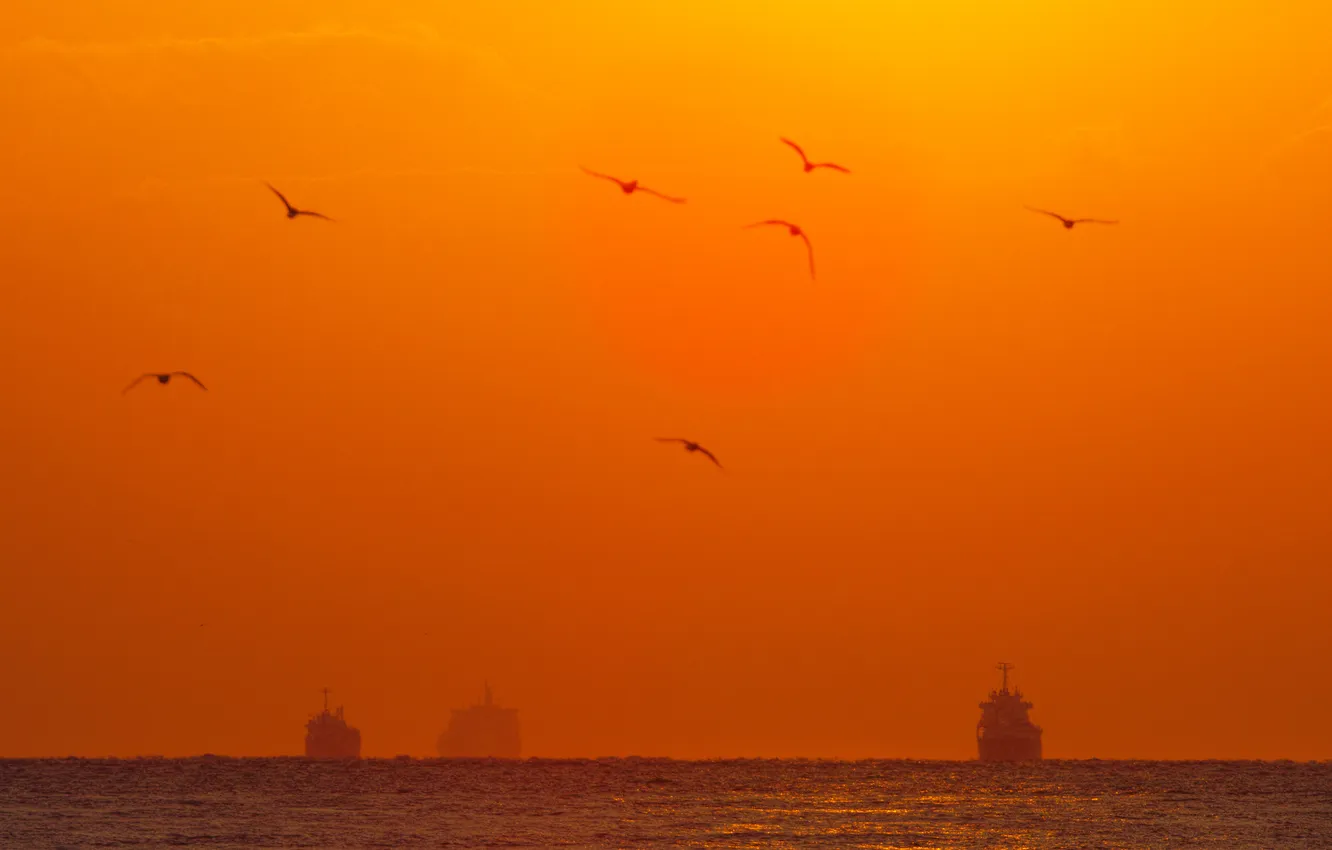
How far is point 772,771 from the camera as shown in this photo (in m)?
189

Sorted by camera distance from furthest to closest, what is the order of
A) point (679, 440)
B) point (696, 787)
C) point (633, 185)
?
point (696, 787)
point (679, 440)
point (633, 185)

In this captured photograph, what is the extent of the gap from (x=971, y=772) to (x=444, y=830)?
316ft

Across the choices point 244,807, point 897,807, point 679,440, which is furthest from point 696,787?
point 679,440

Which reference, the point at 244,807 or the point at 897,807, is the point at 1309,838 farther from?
the point at 244,807

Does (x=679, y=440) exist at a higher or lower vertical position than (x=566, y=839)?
higher

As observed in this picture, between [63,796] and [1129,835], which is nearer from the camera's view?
[1129,835]

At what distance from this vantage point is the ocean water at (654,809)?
9794 centimetres

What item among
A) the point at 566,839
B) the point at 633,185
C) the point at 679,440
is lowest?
the point at 566,839

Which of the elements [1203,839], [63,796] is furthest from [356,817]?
[1203,839]

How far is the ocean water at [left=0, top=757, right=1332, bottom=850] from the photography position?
3856 inches

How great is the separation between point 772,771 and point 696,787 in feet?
123

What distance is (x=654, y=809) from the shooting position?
123m

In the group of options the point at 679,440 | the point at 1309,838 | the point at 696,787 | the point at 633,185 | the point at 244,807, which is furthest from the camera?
the point at 696,787

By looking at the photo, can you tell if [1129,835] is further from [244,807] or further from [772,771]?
[772,771]
